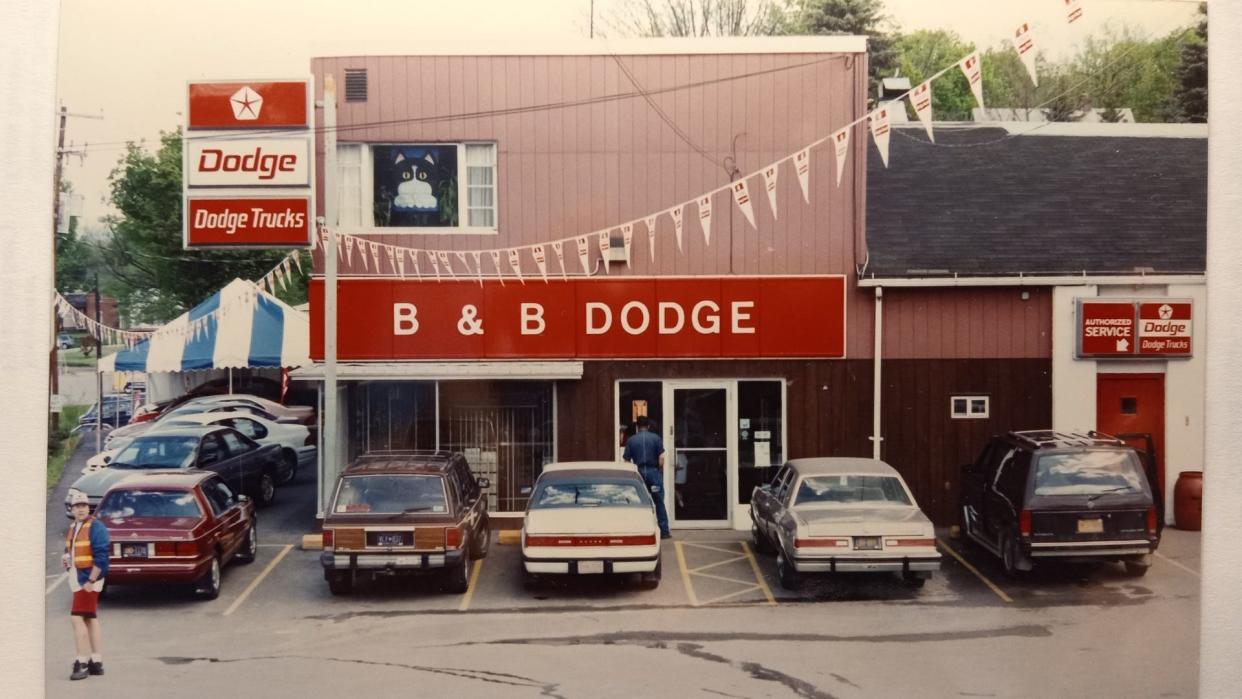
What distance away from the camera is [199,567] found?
909 cm

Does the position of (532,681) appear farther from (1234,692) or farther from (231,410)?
(1234,692)

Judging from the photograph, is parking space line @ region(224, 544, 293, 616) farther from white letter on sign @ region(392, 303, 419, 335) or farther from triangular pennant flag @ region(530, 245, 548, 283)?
triangular pennant flag @ region(530, 245, 548, 283)

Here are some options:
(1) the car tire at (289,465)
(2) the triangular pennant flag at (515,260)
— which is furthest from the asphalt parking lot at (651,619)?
(2) the triangular pennant flag at (515,260)

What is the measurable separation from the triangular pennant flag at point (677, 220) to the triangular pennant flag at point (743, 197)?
592 mm

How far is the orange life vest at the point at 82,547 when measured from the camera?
7781 mm

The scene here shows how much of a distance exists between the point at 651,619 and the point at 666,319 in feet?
11.3

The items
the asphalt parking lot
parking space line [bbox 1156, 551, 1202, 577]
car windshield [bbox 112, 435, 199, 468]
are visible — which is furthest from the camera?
car windshield [bbox 112, 435, 199, 468]

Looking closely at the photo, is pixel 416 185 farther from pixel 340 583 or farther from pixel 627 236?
pixel 340 583

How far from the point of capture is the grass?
840 cm

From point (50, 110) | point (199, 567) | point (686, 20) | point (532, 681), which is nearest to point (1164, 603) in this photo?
point (532, 681)

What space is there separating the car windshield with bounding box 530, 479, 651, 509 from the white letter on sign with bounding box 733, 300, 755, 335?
82.8 inches

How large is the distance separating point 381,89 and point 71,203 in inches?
138

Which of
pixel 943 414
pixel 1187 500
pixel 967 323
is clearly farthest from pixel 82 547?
pixel 1187 500

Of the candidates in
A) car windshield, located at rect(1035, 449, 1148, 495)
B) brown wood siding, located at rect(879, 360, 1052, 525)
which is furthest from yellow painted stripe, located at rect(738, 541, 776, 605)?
car windshield, located at rect(1035, 449, 1148, 495)
